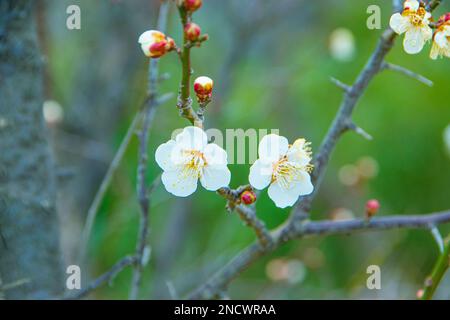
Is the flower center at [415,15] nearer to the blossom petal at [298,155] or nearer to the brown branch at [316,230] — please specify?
the blossom petal at [298,155]

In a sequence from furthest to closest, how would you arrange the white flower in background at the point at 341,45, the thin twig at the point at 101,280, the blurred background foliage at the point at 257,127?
the white flower in background at the point at 341,45, the blurred background foliage at the point at 257,127, the thin twig at the point at 101,280

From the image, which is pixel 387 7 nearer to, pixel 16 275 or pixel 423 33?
pixel 423 33

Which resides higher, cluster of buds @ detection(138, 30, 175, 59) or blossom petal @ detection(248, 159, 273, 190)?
cluster of buds @ detection(138, 30, 175, 59)

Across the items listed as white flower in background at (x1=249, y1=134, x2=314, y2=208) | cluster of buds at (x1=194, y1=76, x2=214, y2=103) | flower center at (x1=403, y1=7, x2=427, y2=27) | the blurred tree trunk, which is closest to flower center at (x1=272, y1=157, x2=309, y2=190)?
white flower in background at (x1=249, y1=134, x2=314, y2=208)

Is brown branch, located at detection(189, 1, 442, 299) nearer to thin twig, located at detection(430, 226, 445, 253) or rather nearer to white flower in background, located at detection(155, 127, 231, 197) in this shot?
thin twig, located at detection(430, 226, 445, 253)

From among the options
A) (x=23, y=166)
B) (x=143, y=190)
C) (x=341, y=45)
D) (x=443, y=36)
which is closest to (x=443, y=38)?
(x=443, y=36)

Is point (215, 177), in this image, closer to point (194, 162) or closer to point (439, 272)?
point (194, 162)

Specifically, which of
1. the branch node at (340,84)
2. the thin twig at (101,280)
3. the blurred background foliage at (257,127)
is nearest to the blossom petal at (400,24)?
the branch node at (340,84)

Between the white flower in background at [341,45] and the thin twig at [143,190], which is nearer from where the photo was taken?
the thin twig at [143,190]
